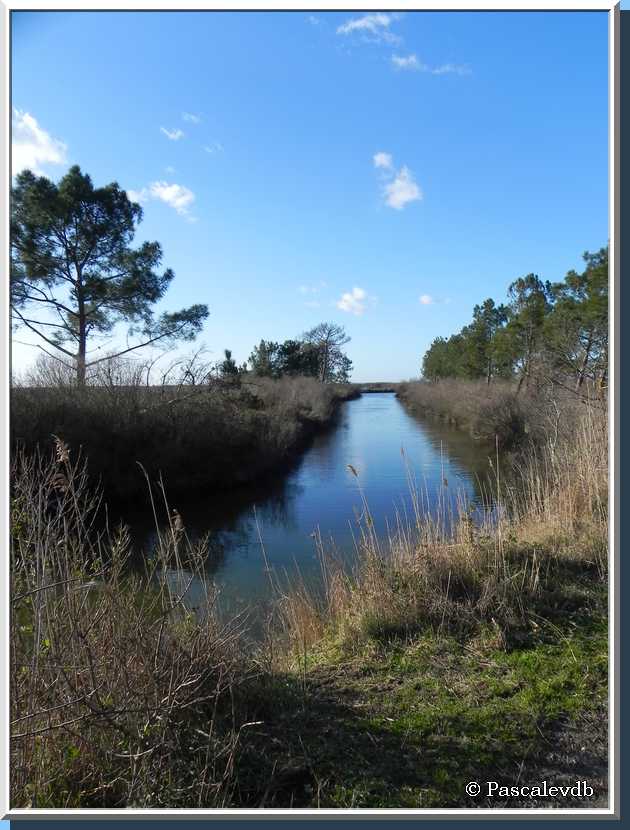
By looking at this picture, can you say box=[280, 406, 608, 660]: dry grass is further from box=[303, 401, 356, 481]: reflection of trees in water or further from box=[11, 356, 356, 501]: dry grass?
box=[303, 401, 356, 481]: reflection of trees in water

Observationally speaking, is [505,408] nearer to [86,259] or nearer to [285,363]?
[285,363]

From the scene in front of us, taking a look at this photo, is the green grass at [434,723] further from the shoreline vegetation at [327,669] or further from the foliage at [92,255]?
the foliage at [92,255]

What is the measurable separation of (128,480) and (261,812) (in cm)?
1011

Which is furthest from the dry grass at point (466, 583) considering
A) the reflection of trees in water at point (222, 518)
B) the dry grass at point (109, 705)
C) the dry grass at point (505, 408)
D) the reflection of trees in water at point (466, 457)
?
the reflection of trees in water at point (466, 457)

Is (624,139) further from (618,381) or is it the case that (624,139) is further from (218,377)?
(218,377)

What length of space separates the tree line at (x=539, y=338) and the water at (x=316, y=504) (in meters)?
2.69

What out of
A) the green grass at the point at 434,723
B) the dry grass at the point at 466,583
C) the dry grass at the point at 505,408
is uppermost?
the dry grass at the point at 505,408

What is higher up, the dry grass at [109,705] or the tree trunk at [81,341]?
the tree trunk at [81,341]

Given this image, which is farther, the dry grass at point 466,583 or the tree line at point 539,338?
the tree line at point 539,338

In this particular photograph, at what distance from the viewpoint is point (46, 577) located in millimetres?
2100

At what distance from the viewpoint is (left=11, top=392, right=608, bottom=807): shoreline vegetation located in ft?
5.82

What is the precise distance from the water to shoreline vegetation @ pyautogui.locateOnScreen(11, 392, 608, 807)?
3.06 ft

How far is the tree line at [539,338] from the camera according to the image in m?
8.71

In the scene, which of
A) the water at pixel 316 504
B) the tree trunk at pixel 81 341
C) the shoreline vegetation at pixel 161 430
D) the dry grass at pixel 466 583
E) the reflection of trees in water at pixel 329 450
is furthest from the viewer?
the reflection of trees in water at pixel 329 450
